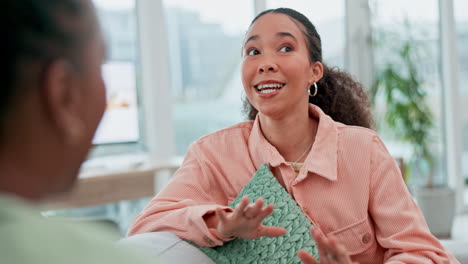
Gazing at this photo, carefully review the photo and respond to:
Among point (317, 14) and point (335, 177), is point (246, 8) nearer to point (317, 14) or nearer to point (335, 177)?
point (317, 14)

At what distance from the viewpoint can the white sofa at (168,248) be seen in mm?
1564

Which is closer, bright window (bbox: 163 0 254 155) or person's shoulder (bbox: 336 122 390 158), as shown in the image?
person's shoulder (bbox: 336 122 390 158)

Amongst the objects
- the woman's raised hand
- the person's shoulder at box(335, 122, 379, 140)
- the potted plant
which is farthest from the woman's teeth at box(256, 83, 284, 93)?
the potted plant

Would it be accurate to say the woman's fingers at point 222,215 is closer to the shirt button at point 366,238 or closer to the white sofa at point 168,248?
the white sofa at point 168,248

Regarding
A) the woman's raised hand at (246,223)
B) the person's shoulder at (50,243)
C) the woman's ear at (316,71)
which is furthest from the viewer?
the woman's ear at (316,71)

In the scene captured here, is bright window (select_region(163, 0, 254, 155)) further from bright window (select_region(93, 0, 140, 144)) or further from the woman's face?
the woman's face

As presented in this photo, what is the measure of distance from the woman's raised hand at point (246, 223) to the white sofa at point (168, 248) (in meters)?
0.12

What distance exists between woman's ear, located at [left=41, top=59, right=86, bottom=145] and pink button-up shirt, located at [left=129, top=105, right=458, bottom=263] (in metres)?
1.01

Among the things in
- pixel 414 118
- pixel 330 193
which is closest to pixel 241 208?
pixel 330 193

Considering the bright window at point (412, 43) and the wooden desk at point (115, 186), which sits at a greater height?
the bright window at point (412, 43)

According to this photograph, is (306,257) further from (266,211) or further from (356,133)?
(356,133)

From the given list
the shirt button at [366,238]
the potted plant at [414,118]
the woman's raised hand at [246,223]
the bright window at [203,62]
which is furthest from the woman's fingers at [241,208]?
the potted plant at [414,118]

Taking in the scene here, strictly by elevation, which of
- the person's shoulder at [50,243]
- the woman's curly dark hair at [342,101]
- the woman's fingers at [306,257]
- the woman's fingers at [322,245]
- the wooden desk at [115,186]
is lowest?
the wooden desk at [115,186]

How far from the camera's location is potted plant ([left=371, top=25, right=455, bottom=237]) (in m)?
4.42
